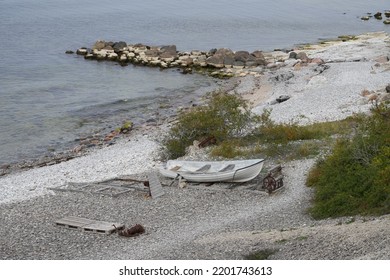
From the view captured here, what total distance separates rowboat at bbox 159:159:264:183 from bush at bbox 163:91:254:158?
4068 millimetres

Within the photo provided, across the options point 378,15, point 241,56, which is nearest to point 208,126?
point 241,56

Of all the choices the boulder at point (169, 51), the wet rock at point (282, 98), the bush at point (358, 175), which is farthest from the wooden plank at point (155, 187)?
the boulder at point (169, 51)

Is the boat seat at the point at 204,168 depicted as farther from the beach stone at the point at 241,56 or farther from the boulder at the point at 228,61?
the beach stone at the point at 241,56

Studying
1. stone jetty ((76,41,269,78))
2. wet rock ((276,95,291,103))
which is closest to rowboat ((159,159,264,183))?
wet rock ((276,95,291,103))

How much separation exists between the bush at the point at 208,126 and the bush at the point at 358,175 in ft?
26.4

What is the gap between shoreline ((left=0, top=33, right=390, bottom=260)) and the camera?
2009 centimetres

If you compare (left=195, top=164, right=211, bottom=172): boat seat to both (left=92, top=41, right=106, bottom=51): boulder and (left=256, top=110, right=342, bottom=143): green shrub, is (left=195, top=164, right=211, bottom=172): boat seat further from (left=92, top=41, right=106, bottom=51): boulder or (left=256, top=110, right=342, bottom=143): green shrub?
(left=92, top=41, right=106, bottom=51): boulder

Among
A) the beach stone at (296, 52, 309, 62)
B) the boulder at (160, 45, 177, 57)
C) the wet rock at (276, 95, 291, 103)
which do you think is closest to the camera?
the wet rock at (276, 95, 291, 103)

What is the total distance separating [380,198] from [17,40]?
76.6 meters

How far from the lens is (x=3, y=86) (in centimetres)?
6278

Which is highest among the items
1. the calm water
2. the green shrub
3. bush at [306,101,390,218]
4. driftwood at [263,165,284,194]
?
bush at [306,101,390,218]

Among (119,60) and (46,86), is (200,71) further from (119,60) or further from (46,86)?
(46,86)

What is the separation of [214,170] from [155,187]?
2.83 m

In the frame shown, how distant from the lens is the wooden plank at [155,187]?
28266 millimetres
